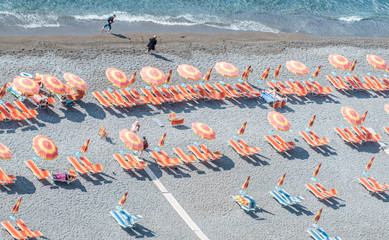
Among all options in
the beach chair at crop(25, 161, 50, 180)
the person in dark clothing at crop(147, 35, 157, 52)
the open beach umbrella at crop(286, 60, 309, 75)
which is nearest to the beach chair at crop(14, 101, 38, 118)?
the beach chair at crop(25, 161, 50, 180)

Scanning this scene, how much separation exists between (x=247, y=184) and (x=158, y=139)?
5.96 m

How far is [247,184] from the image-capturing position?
36.1 m

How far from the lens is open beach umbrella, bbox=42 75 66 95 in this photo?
38000mm

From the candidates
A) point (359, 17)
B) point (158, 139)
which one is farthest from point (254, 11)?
point (158, 139)

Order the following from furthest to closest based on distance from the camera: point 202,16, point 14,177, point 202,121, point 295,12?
1. point 295,12
2. point 202,16
3. point 202,121
4. point 14,177

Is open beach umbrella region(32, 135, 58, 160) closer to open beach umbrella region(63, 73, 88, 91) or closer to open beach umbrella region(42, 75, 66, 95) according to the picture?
open beach umbrella region(42, 75, 66, 95)

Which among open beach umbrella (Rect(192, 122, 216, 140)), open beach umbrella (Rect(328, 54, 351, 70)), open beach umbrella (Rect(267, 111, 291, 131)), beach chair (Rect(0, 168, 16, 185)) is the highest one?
open beach umbrella (Rect(328, 54, 351, 70))

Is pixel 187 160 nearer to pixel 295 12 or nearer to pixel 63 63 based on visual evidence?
pixel 63 63

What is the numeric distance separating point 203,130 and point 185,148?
1.49 m

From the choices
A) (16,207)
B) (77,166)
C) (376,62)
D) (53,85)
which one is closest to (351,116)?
(376,62)

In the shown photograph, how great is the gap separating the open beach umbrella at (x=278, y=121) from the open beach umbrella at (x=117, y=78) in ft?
27.9

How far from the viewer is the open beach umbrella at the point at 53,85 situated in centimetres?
3800

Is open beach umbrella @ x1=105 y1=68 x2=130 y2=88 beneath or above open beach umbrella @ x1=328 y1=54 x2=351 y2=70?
beneath

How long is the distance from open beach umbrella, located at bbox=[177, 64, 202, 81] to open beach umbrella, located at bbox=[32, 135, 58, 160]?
1156 centimetres
